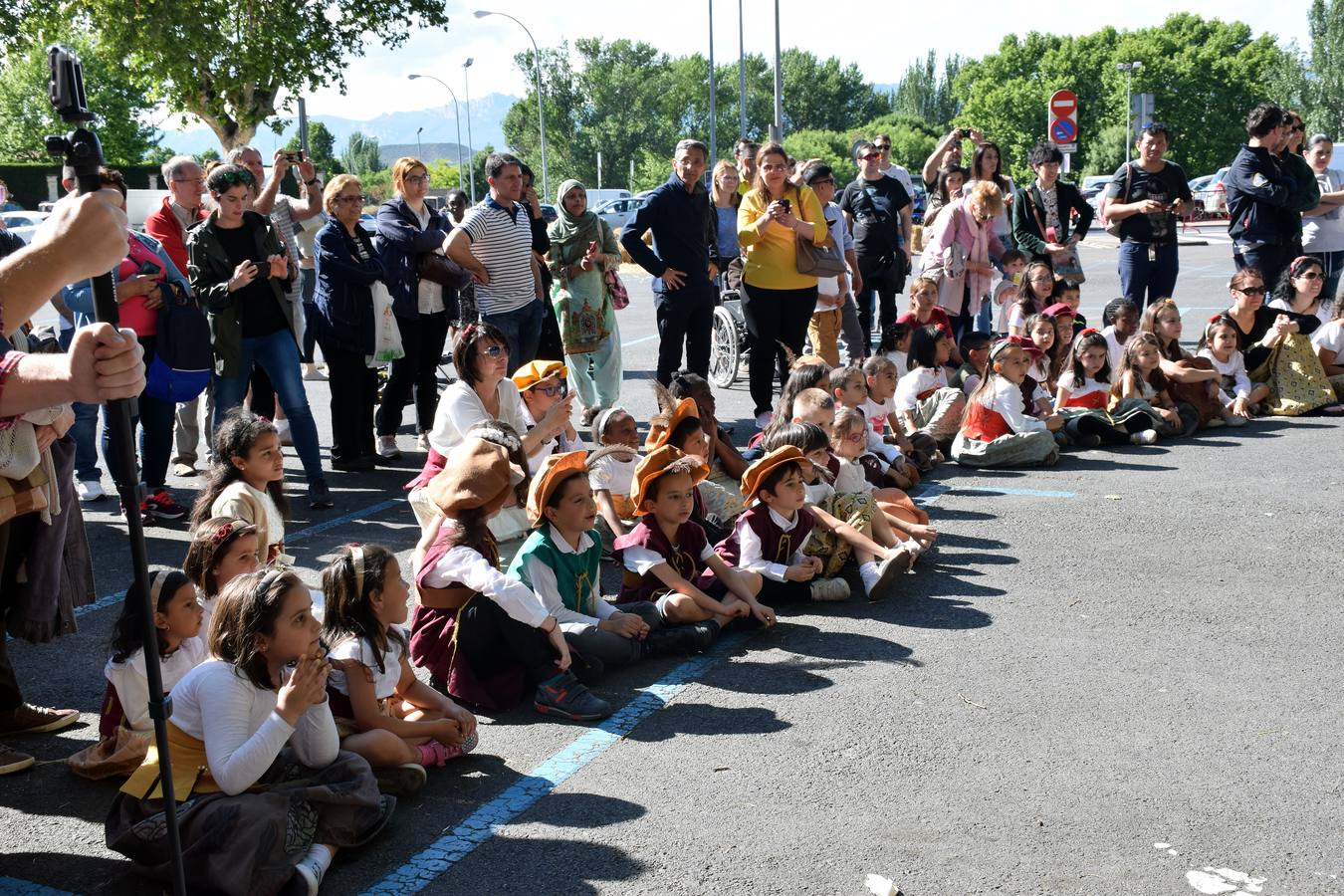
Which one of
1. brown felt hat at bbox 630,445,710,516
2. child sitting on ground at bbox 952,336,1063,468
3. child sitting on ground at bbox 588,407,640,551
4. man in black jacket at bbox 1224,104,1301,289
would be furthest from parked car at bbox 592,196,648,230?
brown felt hat at bbox 630,445,710,516

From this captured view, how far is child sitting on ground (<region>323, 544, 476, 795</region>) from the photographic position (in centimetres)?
423

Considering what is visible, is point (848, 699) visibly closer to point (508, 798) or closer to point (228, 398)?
point (508, 798)

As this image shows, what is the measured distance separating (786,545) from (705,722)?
1.54 metres

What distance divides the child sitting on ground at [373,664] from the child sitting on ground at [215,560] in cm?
39

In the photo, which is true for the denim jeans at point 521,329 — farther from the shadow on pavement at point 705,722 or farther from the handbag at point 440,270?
the shadow on pavement at point 705,722

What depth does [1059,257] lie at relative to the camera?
1195cm

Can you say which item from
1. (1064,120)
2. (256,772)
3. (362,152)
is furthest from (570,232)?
(362,152)

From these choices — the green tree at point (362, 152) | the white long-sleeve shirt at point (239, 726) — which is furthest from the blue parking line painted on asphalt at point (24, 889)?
the green tree at point (362, 152)

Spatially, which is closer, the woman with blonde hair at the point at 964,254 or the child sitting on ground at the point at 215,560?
the child sitting on ground at the point at 215,560

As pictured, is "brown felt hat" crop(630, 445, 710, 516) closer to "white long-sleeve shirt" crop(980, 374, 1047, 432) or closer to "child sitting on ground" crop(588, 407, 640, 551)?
"child sitting on ground" crop(588, 407, 640, 551)

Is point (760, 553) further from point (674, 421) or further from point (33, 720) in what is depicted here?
point (33, 720)

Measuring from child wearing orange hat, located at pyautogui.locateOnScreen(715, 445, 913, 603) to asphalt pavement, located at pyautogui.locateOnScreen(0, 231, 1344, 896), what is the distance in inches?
6.3

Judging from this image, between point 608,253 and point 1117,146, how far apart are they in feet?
240

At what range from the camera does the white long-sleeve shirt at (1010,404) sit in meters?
8.91
